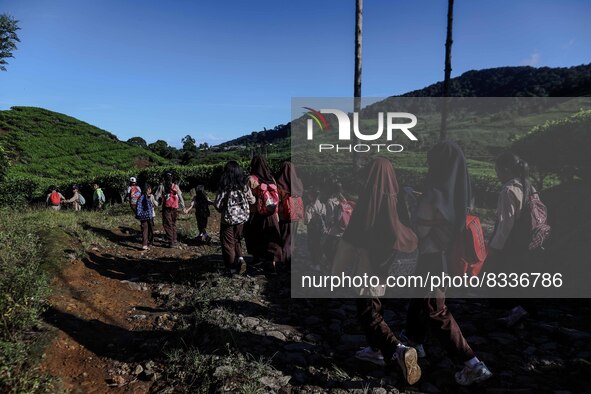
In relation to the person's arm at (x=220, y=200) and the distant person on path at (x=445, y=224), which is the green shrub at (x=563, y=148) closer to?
the distant person on path at (x=445, y=224)

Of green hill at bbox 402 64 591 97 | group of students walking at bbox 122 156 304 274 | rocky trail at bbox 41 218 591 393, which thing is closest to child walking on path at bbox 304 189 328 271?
group of students walking at bbox 122 156 304 274

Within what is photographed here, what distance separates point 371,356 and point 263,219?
342 cm

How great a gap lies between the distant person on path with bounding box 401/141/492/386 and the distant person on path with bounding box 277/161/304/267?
3.59 m

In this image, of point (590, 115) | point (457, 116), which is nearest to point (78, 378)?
point (590, 115)

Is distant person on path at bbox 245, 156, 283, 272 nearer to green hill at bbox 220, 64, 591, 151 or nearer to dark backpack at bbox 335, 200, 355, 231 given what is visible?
dark backpack at bbox 335, 200, 355, 231

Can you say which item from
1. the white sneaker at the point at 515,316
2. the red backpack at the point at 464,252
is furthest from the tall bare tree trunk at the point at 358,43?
the red backpack at the point at 464,252

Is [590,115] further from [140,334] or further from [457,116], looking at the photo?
[140,334]

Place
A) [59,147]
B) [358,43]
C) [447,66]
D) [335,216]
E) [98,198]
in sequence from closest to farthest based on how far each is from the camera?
[335,216]
[358,43]
[447,66]
[98,198]
[59,147]

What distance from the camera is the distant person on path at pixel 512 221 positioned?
4.08 metres

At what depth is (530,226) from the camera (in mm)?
4148

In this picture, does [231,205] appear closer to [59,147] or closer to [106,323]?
[106,323]

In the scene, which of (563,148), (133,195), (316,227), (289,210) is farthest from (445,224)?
(563,148)

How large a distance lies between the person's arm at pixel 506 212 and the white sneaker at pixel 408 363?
1.90 metres

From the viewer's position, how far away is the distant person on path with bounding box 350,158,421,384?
3188 millimetres
